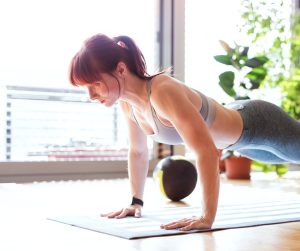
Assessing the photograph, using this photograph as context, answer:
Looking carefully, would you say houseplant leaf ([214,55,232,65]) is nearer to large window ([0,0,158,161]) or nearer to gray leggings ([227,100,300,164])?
large window ([0,0,158,161])

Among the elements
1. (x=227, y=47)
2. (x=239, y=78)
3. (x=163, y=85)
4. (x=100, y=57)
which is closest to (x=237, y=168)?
(x=239, y=78)

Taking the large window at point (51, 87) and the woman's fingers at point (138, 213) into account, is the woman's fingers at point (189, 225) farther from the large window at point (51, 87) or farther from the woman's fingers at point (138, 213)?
the large window at point (51, 87)

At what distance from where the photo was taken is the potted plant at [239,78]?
398cm

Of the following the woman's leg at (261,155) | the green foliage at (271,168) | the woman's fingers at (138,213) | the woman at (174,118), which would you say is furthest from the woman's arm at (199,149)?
the green foliage at (271,168)

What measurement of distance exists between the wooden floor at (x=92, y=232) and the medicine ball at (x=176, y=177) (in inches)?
2.4

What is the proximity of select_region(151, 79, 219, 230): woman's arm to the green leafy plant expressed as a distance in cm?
230

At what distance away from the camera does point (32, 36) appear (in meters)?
3.82

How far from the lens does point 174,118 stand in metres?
1.69

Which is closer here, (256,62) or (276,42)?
(256,62)

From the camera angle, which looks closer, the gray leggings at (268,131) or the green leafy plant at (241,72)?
the gray leggings at (268,131)

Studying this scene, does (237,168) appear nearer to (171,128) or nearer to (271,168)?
(271,168)

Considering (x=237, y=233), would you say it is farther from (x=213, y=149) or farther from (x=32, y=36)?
(x=32, y=36)

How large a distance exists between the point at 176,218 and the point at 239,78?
237 centimetres

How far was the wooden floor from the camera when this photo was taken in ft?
4.71
